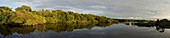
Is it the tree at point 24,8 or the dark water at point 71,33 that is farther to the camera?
the tree at point 24,8

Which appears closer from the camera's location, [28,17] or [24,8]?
[28,17]

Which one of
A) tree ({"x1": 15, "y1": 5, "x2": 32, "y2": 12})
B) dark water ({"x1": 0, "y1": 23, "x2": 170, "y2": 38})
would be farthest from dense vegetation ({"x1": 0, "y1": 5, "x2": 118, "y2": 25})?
dark water ({"x1": 0, "y1": 23, "x2": 170, "y2": 38})

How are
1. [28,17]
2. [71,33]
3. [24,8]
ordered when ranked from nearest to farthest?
[71,33], [28,17], [24,8]

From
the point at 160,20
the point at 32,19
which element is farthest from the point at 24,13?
the point at 160,20

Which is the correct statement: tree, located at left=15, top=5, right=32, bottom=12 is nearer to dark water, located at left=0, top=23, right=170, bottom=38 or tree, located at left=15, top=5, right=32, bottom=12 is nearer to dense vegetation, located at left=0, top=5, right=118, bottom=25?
dense vegetation, located at left=0, top=5, right=118, bottom=25

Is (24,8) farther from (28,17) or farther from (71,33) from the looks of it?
(71,33)

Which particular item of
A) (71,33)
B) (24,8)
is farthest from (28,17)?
(71,33)

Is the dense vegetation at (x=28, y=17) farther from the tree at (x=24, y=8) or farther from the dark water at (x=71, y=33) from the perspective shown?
the dark water at (x=71, y=33)

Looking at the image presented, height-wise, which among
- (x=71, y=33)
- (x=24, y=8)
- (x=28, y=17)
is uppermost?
(x=24, y=8)

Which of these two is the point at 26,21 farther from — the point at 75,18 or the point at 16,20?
the point at 75,18

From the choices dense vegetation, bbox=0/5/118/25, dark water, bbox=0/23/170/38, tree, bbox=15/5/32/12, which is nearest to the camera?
dark water, bbox=0/23/170/38

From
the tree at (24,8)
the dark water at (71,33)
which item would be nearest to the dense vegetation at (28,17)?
the tree at (24,8)

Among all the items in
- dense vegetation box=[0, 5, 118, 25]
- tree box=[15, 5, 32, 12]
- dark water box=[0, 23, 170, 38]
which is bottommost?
dark water box=[0, 23, 170, 38]

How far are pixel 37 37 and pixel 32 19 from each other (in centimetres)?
4270
